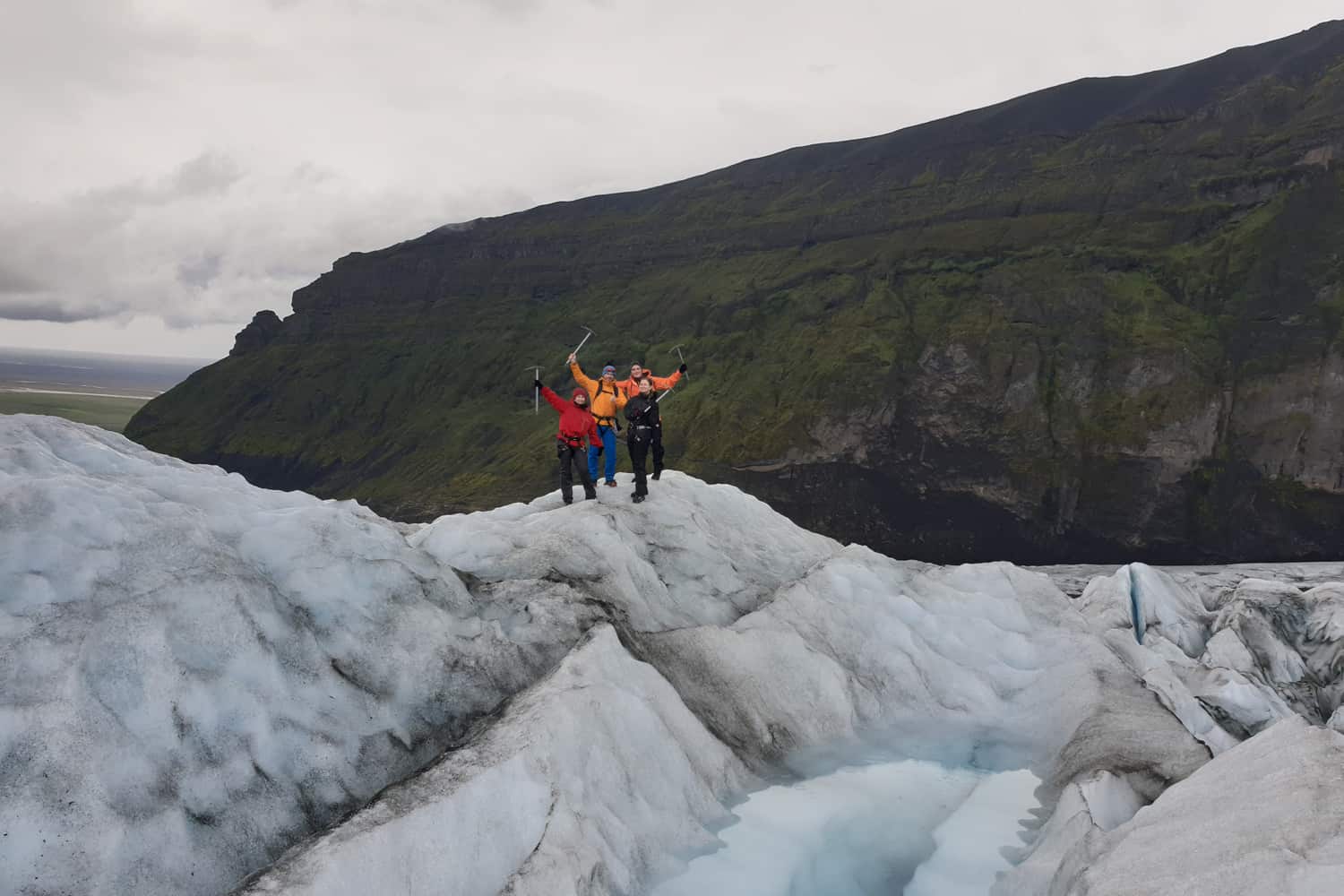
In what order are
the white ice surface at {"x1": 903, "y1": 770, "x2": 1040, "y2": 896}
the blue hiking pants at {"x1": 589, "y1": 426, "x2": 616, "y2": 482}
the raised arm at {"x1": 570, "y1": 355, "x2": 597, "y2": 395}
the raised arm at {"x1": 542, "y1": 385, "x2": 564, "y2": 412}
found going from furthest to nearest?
1. the blue hiking pants at {"x1": 589, "y1": 426, "x2": 616, "y2": 482}
2. the raised arm at {"x1": 570, "y1": 355, "x2": 597, "y2": 395}
3. the raised arm at {"x1": 542, "y1": 385, "x2": 564, "y2": 412}
4. the white ice surface at {"x1": 903, "y1": 770, "x2": 1040, "y2": 896}

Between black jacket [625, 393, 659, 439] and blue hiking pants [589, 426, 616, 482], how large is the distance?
2.31ft

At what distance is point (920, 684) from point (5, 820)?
14622 mm

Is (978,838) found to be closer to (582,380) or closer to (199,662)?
(199,662)

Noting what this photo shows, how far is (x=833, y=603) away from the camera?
57.4 feet

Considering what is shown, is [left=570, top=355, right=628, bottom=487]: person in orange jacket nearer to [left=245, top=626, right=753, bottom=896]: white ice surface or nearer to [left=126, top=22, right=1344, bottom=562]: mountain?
[left=245, top=626, right=753, bottom=896]: white ice surface

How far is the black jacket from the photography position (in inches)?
770

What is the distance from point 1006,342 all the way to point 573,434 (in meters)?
99.8

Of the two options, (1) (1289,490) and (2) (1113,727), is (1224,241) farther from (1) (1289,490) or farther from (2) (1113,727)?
(2) (1113,727)

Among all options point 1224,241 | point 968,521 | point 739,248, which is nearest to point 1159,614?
point 968,521

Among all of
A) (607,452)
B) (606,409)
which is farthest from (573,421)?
(607,452)

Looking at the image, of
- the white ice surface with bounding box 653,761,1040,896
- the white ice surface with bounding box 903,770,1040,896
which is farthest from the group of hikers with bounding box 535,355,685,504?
the white ice surface with bounding box 903,770,1040,896

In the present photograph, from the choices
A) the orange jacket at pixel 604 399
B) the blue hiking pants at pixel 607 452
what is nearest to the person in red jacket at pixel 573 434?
the orange jacket at pixel 604 399

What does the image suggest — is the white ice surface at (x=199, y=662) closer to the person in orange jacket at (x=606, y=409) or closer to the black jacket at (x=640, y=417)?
the black jacket at (x=640, y=417)

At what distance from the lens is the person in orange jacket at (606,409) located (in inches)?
766
